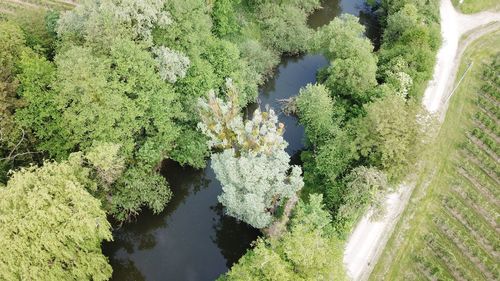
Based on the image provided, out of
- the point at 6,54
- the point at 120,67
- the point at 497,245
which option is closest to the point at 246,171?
the point at 120,67

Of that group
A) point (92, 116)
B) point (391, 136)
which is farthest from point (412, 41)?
point (92, 116)

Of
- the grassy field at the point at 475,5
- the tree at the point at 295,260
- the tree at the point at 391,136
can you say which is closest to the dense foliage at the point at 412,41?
the grassy field at the point at 475,5

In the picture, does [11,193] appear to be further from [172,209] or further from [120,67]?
[172,209]

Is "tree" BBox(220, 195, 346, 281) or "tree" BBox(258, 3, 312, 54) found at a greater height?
"tree" BBox(258, 3, 312, 54)

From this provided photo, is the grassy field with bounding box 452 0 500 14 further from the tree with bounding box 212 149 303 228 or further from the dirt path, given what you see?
the tree with bounding box 212 149 303 228

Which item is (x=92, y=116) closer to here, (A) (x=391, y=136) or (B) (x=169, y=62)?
(B) (x=169, y=62)

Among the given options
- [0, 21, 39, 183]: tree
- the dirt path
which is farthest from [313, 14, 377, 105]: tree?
[0, 21, 39, 183]: tree
